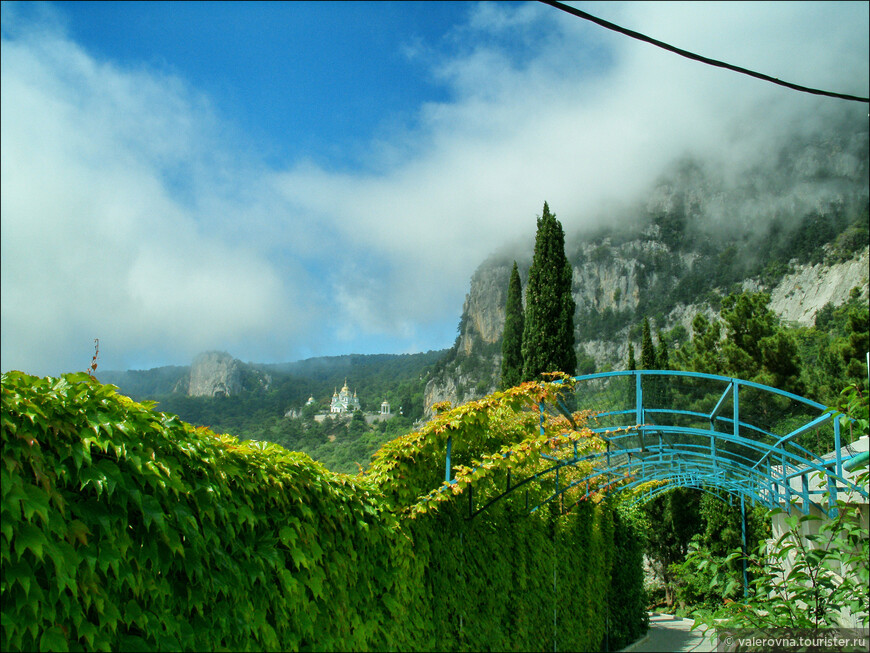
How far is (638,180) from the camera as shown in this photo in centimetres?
7169

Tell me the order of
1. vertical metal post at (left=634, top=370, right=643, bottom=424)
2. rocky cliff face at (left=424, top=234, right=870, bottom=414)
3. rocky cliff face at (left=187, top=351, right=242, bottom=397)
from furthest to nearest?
rocky cliff face at (left=424, top=234, right=870, bottom=414), rocky cliff face at (left=187, top=351, right=242, bottom=397), vertical metal post at (left=634, top=370, right=643, bottom=424)

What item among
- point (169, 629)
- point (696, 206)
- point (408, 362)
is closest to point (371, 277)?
point (408, 362)

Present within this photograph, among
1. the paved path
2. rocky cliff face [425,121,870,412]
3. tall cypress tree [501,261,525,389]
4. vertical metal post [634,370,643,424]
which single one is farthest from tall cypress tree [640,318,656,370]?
vertical metal post [634,370,643,424]

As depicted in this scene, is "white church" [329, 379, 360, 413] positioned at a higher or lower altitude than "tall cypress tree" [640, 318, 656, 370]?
lower

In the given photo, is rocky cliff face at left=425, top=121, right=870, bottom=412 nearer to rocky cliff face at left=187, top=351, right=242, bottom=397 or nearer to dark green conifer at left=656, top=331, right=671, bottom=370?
dark green conifer at left=656, top=331, right=671, bottom=370

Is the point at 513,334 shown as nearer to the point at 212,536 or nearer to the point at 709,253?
the point at 212,536

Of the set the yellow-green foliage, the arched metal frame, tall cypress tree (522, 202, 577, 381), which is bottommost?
the yellow-green foliage

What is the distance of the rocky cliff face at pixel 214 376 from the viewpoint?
48.7 ft

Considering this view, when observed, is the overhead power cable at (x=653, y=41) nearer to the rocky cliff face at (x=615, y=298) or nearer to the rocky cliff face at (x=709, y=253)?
the rocky cliff face at (x=615, y=298)

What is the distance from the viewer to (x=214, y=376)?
16781 millimetres

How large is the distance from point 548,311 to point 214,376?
874 cm

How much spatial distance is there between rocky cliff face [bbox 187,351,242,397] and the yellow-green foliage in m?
10.4

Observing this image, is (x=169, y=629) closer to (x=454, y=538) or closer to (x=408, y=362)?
(x=454, y=538)

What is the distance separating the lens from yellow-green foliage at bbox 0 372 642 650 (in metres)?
2.09
